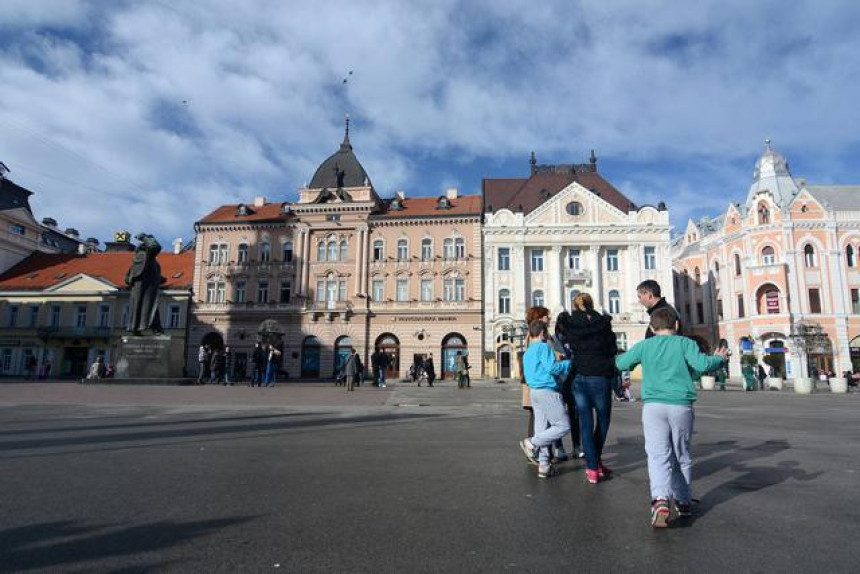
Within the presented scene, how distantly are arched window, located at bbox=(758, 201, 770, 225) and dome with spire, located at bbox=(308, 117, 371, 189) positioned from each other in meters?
33.0

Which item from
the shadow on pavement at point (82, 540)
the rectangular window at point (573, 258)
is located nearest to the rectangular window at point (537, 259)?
the rectangular window at point (573, 258)

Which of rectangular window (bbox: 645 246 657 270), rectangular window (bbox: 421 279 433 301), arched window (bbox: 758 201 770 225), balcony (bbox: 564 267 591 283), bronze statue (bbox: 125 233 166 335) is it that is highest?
arched window (bbox: 758 201 770 225)

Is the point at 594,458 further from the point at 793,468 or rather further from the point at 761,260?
the point at 761,260

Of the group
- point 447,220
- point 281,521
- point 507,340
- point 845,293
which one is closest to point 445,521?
point 281,521

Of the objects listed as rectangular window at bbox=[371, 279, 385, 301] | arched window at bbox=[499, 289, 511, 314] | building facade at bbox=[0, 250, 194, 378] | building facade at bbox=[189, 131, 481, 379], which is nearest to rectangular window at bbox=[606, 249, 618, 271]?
arched window at bbox=[499, 289, 511, 314]

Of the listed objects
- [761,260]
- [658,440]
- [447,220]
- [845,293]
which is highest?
[447,220]

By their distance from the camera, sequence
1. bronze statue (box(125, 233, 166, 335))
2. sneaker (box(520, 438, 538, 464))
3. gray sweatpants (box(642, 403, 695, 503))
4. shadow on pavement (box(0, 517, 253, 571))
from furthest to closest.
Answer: bronze statue (box(125, 233, 166, 335)) → sneaker (box(520, 438, 538, 464)) → gray sweatpants (box(642, 403, 695, 503)) → shadow on pavement (box(0, 517, 253, 571))

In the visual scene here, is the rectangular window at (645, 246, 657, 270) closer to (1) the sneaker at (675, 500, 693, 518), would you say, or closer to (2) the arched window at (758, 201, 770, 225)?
(2) the arched window at (758, 201, 770, 225)

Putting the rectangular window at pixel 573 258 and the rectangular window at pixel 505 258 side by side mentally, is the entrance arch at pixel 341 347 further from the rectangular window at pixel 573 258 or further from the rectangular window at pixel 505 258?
the rectangular window at pixel 573 258

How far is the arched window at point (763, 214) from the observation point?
44812mm

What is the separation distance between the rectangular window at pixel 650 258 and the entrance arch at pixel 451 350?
608 inches

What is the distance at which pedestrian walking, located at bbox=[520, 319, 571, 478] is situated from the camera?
5.48 metres

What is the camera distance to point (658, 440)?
4.07 m

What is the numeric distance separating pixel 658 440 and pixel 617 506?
75cm
